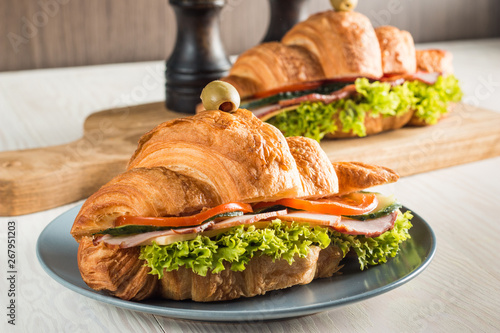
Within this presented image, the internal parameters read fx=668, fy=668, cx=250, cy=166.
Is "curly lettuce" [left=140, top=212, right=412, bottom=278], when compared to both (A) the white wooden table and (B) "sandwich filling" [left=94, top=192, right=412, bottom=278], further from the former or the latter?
(A) the white wooden table

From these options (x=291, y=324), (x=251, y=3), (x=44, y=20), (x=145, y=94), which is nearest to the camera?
(x=291, y=324)

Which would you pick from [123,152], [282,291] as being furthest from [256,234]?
[123,152]

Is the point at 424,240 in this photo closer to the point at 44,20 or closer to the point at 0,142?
the point at 0,142

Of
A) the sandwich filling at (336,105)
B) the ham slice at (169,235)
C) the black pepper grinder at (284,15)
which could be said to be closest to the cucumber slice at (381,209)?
the ham slice at (169,235)

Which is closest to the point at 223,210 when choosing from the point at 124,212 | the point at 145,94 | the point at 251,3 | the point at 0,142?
the point at 124,212

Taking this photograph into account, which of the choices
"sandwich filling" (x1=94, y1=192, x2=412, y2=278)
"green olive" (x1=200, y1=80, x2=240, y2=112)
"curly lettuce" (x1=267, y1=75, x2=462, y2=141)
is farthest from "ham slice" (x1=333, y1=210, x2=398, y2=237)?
"curly lettuce" (x1=267, y1=75, x2=462, y2=141)

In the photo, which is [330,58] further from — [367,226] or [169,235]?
[169,235]
